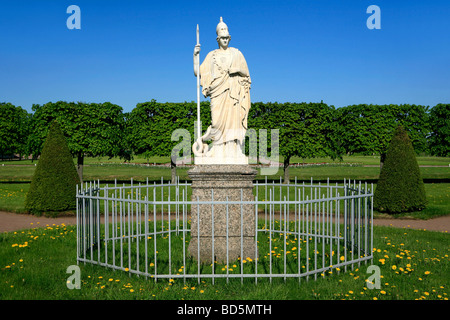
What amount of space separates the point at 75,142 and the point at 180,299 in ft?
69.6

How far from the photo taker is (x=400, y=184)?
13117mm

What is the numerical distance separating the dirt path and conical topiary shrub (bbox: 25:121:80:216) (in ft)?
1.48

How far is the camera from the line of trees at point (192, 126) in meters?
23.9

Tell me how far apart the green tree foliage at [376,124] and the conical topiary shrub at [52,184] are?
773 inches

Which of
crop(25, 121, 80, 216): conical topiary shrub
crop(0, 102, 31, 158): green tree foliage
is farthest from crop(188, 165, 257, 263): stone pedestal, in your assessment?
crop(0, 102, 31, 158): green tree foliage

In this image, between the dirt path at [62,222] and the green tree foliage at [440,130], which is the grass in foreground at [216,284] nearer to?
the dirt path at [62,222]

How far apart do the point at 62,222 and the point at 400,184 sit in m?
12.4

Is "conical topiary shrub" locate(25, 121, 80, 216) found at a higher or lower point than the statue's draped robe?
lower

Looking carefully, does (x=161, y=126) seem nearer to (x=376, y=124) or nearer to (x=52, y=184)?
(x=52, y=184)

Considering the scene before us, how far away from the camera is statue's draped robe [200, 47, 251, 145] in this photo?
24.1 ft

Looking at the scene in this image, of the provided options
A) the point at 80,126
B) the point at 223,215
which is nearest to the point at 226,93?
the point at 223,215

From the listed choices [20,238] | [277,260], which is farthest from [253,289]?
[20,238]

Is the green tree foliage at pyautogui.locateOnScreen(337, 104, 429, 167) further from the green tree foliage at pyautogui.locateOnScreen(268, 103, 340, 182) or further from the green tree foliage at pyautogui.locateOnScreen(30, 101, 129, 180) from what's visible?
the green tree foliage at pyautogui.locateOnScreen(30, 101, 129, 180)
